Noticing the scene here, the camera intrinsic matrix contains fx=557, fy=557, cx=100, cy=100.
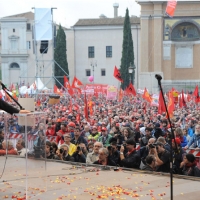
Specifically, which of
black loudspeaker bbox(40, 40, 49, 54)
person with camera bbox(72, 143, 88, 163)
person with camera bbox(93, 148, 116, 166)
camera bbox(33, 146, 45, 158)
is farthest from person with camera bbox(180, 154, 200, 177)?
black loudspeaker bbox(40, 40, 49, 54)

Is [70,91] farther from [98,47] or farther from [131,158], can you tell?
[98,47]

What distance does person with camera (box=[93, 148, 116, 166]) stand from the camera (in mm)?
10711

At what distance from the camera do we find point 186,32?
56.9 metres

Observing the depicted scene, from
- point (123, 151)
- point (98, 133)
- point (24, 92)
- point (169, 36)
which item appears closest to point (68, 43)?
point (169, 36)

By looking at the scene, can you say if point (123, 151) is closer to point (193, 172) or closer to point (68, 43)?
point (193, 172)

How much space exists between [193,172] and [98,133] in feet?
21.2

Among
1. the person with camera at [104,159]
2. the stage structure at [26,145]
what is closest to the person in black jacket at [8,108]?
the stage structure at [26,145]

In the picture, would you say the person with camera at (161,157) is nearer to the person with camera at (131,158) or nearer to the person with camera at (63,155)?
the person with camera at (131,158)

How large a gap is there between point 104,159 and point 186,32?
4748 cm

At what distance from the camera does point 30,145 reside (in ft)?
25.2

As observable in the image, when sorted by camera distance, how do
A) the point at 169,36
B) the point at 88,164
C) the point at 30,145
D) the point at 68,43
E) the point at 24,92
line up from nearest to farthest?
the point at 30,145 < the point at 88,164 < the point at 24,92 < the point at 169,36 < the point at 68,43

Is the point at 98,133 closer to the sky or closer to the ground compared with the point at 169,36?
closer to the ground

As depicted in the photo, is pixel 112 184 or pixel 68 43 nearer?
pixel 112 184

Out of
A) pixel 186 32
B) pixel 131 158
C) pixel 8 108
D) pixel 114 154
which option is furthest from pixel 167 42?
pixel 8 108
